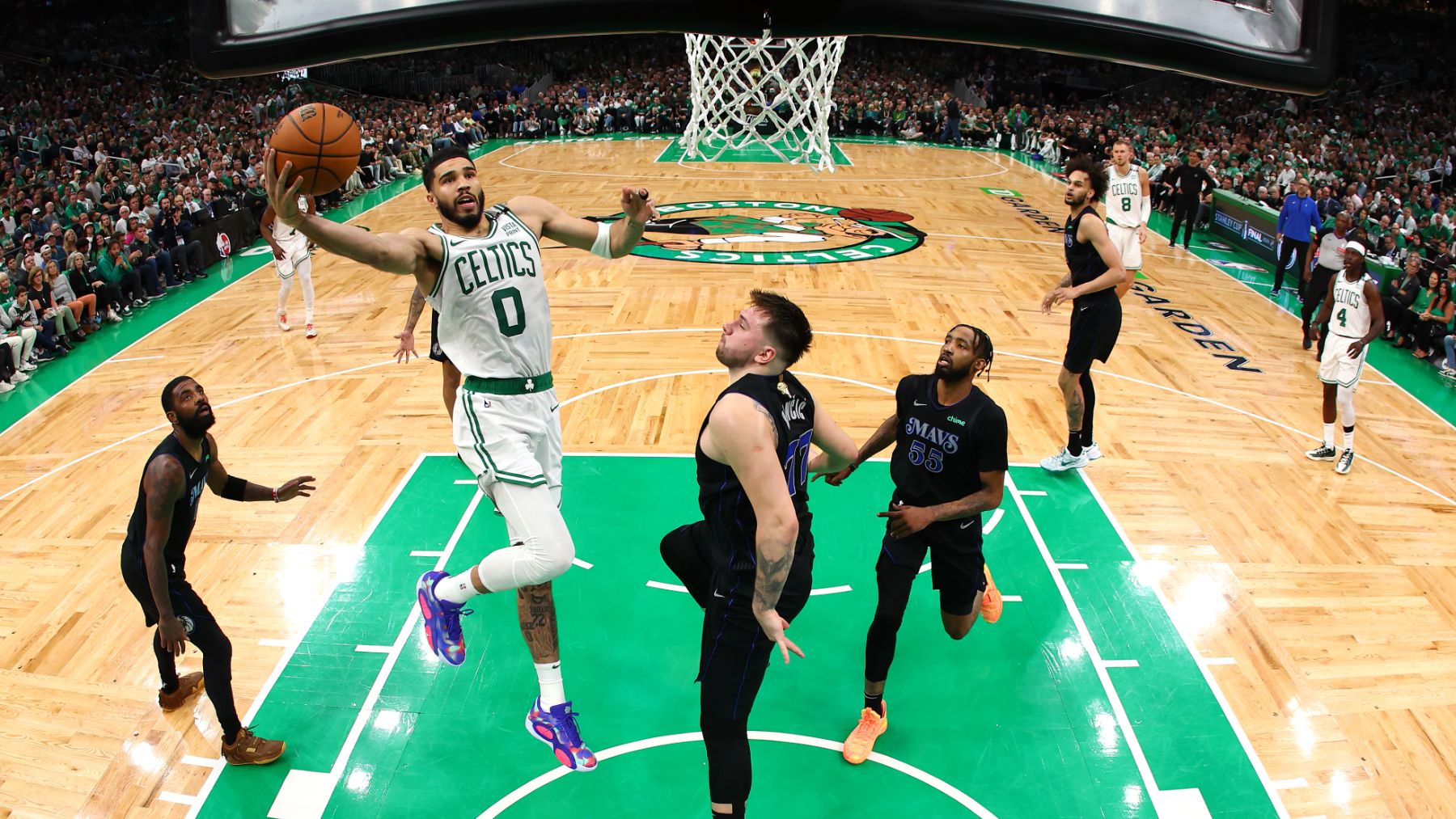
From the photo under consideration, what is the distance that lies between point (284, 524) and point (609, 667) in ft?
9.16

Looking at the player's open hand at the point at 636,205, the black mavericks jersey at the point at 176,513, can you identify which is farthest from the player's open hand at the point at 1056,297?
the black mavericks jersey at the point at 176,513

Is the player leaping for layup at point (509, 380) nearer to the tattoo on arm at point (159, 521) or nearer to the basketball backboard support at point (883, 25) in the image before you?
the tattoo on arm at point (159, 521)

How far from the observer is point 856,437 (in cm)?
796

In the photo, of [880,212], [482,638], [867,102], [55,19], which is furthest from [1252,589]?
[55,19]

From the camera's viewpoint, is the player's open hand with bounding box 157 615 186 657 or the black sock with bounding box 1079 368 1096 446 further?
the black sock with bounding box 1079 368 1096 446

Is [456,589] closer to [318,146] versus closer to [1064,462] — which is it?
[318,146]

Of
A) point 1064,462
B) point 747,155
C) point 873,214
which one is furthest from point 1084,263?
point 747,155

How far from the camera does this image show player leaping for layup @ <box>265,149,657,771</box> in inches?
161

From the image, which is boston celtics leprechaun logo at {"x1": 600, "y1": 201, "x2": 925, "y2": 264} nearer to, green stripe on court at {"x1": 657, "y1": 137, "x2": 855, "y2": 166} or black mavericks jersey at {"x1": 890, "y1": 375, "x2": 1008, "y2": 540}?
green stripe on court at {"x1": 657, "y1": 137, "x2": 855, "y2": 166}

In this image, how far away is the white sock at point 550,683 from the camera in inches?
172

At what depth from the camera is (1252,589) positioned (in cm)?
592

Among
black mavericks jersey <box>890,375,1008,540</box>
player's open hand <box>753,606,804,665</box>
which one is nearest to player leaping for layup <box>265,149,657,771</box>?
player's open hand <box>753,606,804,665</box>

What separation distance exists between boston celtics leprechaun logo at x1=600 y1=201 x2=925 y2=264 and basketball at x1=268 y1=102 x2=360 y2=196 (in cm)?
978

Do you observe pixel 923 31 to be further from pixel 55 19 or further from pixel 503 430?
pixel 55 19
